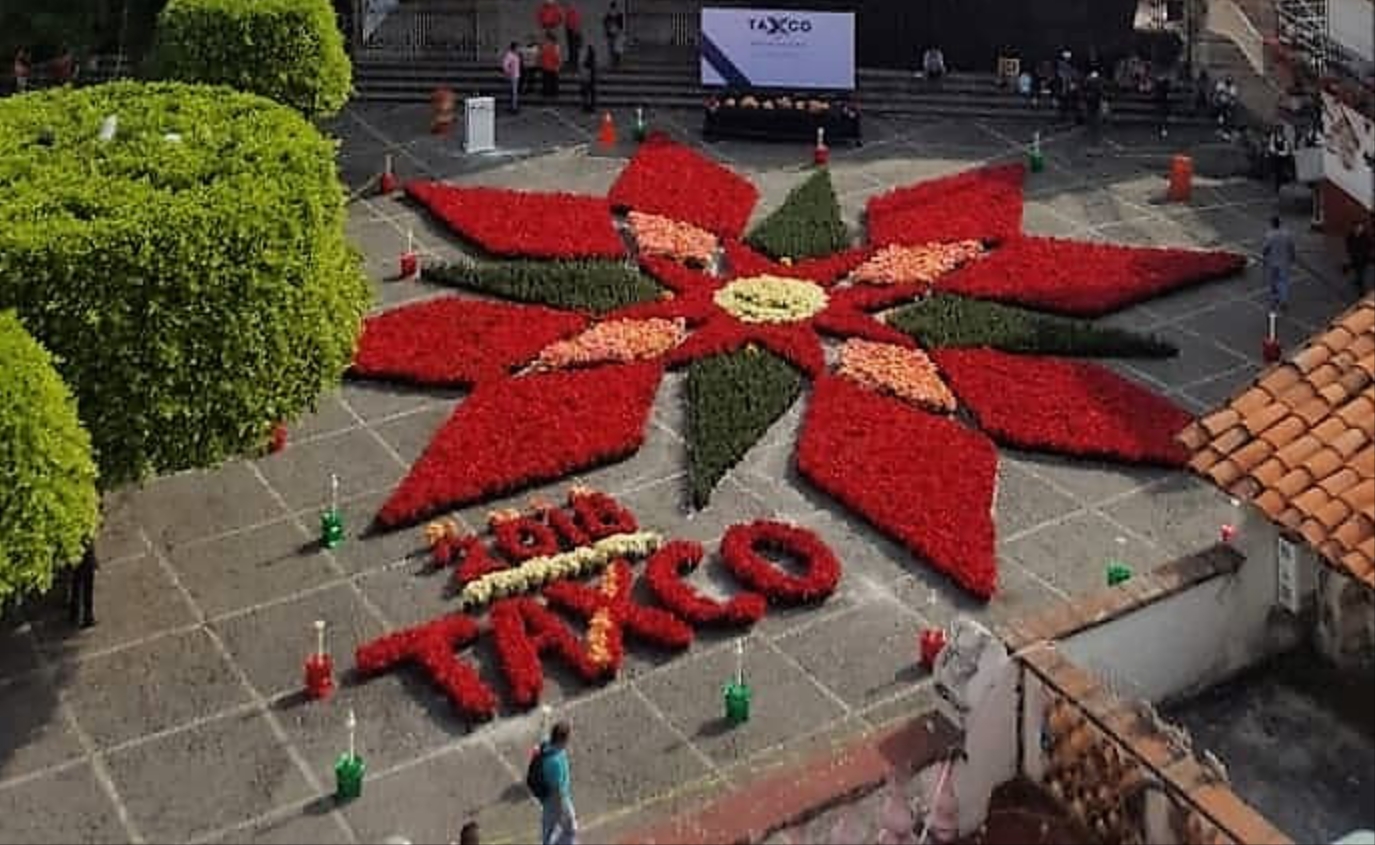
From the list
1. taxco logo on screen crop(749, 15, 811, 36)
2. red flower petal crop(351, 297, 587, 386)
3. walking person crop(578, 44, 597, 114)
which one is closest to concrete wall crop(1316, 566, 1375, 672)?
red flower petal crop(351, 297, 587, 386)

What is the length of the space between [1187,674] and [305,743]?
37.5 feet

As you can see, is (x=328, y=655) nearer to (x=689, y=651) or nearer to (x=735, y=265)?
(x=689, y=651)

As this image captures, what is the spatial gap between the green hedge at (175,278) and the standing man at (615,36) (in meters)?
20.3

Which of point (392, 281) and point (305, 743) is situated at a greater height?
point (392, 281)

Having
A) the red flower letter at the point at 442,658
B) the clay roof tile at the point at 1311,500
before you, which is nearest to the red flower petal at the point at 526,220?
the red flower letter at the point at 442,658

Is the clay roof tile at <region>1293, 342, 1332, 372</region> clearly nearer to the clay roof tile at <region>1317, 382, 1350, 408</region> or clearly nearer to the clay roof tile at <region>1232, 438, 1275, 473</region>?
the clay roof tile at <region>1317, 382, 1350, 408</region>

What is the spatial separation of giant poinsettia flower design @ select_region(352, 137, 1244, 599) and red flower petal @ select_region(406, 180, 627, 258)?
2.7 inches

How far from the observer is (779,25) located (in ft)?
138

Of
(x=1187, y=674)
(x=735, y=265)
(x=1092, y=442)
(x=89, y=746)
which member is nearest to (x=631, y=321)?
(x=735, y=265)

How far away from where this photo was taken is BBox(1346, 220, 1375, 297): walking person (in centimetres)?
3256

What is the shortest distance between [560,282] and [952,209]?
8190mm

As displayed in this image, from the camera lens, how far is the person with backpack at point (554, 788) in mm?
17609

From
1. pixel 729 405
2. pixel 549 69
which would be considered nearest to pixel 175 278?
pixel 729 405

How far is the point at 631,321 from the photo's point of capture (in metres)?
30.7
